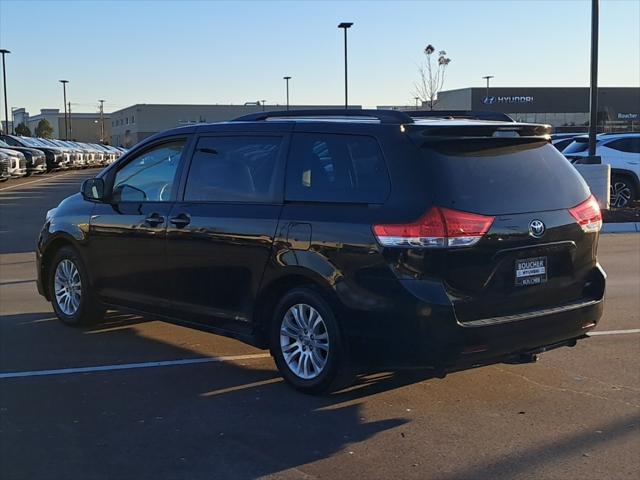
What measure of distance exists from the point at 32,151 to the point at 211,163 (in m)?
28.4

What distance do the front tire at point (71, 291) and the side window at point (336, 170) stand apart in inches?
107

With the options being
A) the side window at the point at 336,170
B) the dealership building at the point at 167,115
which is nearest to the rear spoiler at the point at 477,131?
the side window at the point at 336,170

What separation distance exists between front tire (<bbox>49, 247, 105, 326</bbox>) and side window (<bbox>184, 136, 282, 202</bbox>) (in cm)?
172

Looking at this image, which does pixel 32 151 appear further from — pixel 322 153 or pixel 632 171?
pixel 322 153

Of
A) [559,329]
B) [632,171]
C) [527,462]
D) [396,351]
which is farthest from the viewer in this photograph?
[632,171]

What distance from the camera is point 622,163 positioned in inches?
687

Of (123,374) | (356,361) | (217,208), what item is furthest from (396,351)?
(123,374)

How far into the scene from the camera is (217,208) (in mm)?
5684

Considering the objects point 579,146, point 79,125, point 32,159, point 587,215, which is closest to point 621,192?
point 579,146

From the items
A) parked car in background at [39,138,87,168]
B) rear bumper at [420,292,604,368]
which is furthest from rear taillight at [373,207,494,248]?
parked car in background at [39,138,87,168]

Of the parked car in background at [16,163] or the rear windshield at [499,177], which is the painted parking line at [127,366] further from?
the parked car in background at [16,163]

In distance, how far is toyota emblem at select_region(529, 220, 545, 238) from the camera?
4.78 metres

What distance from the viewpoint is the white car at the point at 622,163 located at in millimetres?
17406

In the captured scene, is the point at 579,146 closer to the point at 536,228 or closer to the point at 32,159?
the point at 536,228
